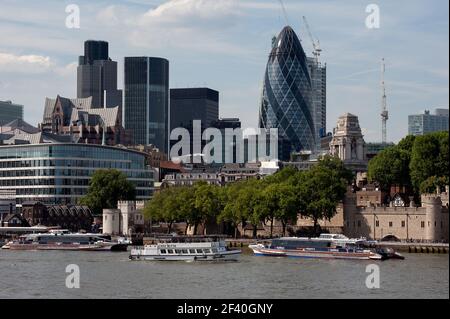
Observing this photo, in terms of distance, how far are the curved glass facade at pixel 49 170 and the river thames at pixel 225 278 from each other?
2301 inches

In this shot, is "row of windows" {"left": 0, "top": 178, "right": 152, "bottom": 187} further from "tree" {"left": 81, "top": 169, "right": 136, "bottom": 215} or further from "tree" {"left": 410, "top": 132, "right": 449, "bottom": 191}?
"tree" {"left": 410, "top": 132, "right": 449, "bottom": 191}

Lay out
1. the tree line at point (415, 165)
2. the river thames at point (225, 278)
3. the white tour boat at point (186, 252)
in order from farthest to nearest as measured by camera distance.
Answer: the tree line at point (415, 165), the white tour boat at point (186, 252), the river thames at point (225, 278)

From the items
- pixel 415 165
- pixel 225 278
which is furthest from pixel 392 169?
pixel 225 278

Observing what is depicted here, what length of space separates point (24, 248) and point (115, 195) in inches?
1367

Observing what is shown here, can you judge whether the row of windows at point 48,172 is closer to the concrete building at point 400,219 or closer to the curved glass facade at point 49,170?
the curved glass facade at point 49,170

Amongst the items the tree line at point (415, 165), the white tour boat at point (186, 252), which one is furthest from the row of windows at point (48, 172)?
the white tour boat at point (186, 252)

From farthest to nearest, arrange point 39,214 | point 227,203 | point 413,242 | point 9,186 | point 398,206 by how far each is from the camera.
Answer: point 9,186
point 39,214
point 227,203
point 398,206
point 413,242

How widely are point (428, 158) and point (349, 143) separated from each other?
5536cm

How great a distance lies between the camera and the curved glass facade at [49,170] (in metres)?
152

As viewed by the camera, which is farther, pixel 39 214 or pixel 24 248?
pixel 39 214
